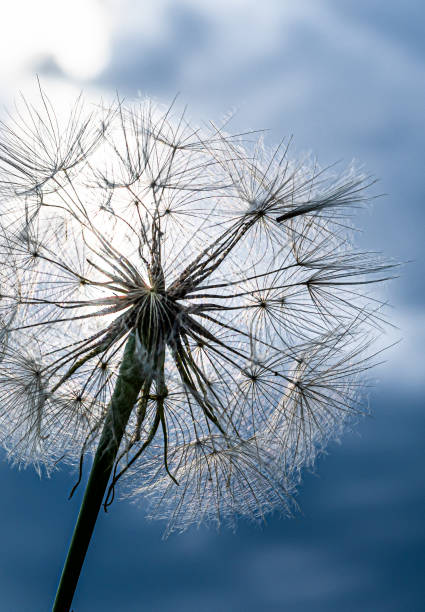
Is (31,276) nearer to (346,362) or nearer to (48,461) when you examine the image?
(48,461)

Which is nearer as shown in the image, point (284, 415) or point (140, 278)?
point (140, 278)

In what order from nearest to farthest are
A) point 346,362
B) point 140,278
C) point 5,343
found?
point 140,278 → point 5,343 → point 346,362

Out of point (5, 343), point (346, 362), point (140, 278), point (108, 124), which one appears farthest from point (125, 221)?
point (346, 362)

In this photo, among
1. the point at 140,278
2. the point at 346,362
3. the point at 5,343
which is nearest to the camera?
the point at 140,278

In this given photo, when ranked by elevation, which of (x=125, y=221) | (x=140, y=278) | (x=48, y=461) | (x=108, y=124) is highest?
(x=108, y=124)

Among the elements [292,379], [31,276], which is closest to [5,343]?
[31,276]

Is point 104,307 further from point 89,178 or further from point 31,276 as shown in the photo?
point 89,178

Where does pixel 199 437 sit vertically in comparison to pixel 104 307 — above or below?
below
